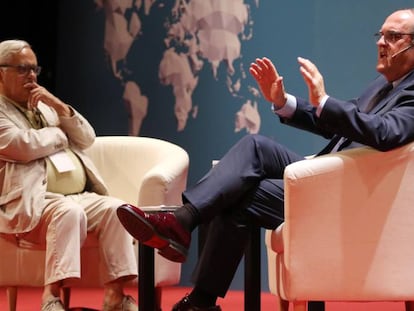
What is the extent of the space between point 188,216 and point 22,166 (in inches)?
44.6

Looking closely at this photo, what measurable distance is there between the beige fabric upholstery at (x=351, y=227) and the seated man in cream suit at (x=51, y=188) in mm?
1122

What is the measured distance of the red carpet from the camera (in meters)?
4.53

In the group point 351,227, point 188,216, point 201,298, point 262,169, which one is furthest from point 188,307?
point 351,227

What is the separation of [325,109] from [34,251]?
5.12 feet

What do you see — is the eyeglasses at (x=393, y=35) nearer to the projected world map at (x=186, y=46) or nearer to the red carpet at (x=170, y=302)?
the red carpet at (x=170, y=302)

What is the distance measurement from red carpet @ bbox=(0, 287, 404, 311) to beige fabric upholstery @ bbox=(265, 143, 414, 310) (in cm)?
154

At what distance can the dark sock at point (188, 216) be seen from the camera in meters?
3.08

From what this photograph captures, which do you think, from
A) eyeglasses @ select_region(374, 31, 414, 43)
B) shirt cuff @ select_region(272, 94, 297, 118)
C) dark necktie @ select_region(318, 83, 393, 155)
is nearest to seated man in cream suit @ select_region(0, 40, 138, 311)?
shirt cuff @ select_region(272, 94, 297, 118)

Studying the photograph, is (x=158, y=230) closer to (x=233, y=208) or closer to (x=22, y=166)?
(x=233, y=208)

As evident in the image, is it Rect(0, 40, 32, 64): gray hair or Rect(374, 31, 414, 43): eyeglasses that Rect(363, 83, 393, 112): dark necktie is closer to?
Rect(374, 31, 414, 43): eyeglasses

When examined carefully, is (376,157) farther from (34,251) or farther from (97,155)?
(97,155)

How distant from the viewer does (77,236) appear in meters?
3.73

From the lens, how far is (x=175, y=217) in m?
3.08

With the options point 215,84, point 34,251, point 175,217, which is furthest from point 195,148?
point 175,217
